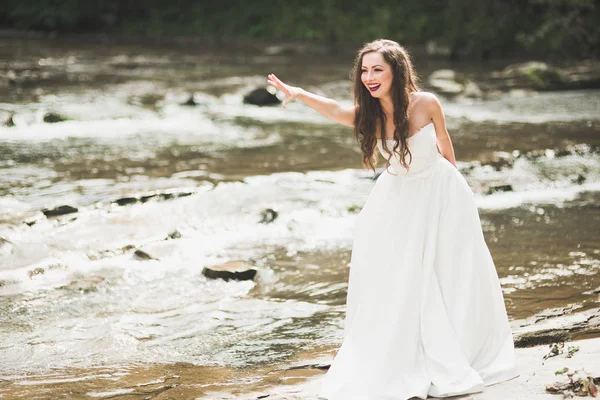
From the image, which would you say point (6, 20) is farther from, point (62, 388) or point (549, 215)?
point (62, 388)

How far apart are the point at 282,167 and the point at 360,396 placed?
6.94m

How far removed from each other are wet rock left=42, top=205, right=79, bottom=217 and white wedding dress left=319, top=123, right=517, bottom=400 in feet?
16.0

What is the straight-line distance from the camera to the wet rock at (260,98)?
53.3 ft


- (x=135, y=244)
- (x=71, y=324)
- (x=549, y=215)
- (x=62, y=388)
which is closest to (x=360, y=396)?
(x=62, y=388)

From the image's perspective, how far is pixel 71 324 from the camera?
221 inches

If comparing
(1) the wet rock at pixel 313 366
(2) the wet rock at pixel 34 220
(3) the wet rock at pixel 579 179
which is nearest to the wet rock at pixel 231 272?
(1) the wet rock at pixel 313 366

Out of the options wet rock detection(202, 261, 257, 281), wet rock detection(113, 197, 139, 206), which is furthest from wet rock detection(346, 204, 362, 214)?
wet rock detection(202, 261, 257, 281)

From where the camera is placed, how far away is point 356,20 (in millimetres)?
29375

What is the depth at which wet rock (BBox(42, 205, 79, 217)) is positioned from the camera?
8242mm

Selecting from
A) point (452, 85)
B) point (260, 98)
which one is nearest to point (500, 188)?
point (260, 98)

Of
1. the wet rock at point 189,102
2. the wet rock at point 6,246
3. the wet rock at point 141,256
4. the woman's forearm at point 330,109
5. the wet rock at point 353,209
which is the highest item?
the woman's forearm at point 330,109

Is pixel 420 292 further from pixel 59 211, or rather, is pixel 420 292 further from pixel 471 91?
pixel 471 91

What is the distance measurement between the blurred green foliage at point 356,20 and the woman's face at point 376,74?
672 inches

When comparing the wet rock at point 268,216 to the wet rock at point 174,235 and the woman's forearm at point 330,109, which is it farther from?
the woman's forearm at point 330,109
